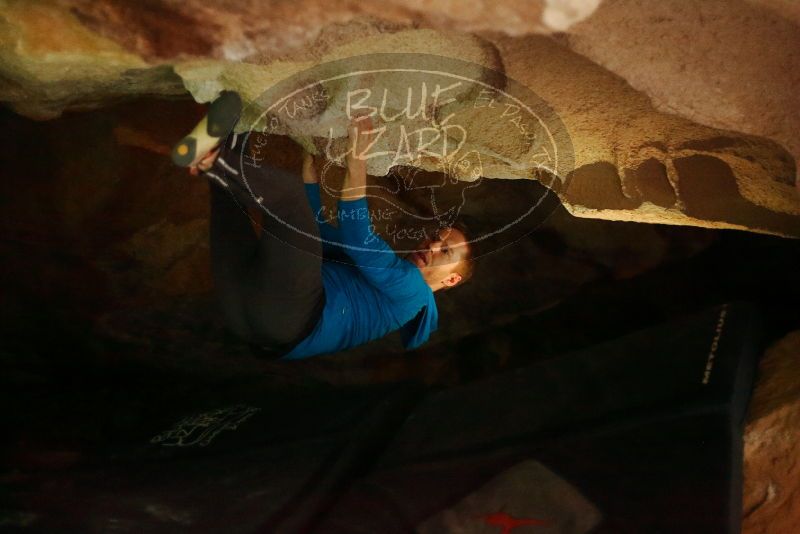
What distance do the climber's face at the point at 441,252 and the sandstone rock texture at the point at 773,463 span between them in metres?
0.73

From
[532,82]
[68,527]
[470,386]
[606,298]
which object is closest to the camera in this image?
[532,82]

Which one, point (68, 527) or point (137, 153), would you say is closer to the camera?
point (68, 527)

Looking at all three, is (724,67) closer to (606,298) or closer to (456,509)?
(456,509)

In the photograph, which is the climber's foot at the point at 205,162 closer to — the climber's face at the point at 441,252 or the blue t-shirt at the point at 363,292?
the blue t-shirt at the point at 363,292

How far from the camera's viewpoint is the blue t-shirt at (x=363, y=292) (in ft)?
4.42

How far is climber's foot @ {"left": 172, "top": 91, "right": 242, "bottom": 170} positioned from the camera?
42.0 inches

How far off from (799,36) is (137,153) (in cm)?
176


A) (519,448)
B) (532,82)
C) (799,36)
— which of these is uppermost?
(532,82)

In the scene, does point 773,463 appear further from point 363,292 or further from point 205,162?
point 205,162

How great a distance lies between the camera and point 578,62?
110cm

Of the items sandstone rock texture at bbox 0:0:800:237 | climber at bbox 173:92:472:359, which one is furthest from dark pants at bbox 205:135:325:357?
sandstone rock texture at bbox 0:0:800:237

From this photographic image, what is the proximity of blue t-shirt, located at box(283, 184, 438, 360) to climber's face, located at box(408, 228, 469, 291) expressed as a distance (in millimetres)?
38

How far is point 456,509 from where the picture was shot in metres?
1.33

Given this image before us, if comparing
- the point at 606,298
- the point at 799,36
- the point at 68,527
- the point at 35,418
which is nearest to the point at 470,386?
the point at 606,298
